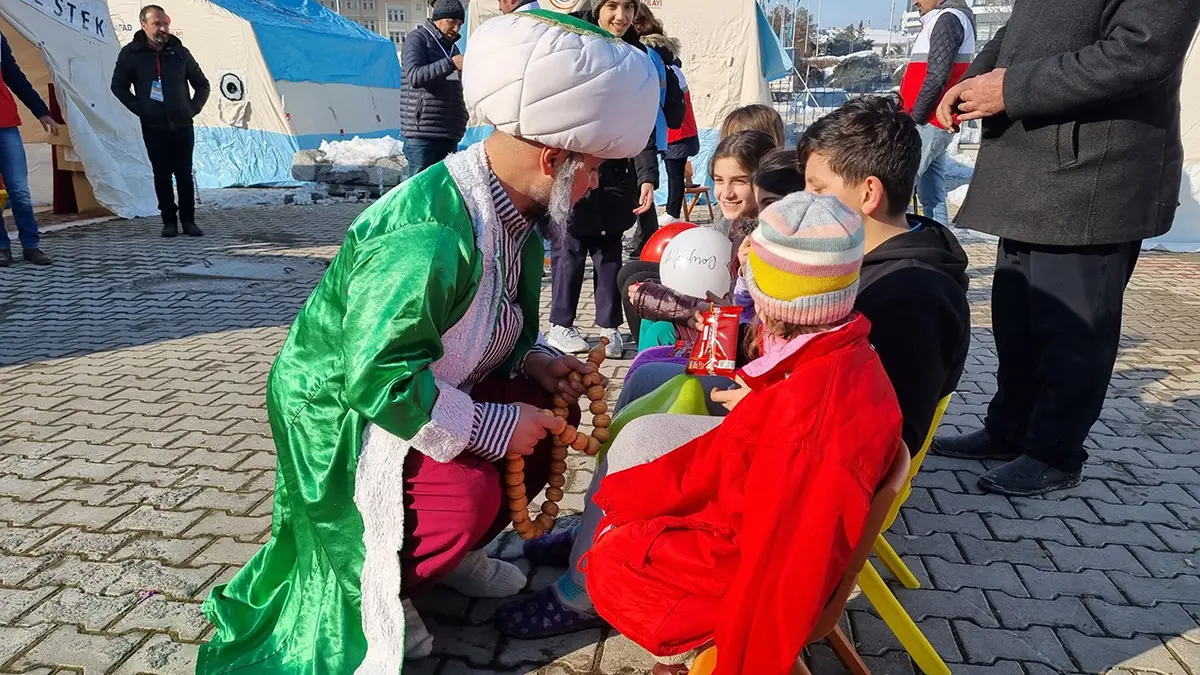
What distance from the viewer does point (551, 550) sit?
2779mm

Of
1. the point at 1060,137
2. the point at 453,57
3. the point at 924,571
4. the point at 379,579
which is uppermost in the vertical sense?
the point at 453,57

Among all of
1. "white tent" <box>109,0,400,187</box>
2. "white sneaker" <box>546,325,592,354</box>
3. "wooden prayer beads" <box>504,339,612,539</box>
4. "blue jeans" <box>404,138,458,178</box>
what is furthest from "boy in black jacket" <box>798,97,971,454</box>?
"white tent" <box>109,0,400,187</box>

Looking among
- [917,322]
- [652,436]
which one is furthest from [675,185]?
[652,436]

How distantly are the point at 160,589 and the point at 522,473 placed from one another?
1292mm

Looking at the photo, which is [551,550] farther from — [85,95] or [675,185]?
[85,95]

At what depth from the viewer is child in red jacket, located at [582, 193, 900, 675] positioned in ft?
5.41

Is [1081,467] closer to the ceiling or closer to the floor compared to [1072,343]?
closer to the floor

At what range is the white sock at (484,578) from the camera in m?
2.54

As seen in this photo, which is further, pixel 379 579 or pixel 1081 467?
pixel 1081 467

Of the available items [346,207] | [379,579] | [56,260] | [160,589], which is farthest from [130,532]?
[346,207]

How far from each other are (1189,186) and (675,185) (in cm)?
542

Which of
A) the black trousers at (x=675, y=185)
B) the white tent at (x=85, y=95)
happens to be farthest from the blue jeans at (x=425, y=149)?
the white tent at (x=85, y=95)

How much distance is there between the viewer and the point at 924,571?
277cm

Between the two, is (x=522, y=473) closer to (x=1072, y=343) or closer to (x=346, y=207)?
(x=1072, y=343)
